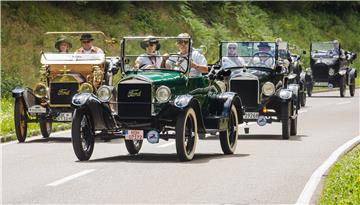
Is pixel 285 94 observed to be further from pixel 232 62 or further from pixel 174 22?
pixel 174 22

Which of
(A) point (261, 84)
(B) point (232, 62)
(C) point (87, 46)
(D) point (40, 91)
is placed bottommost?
(D) point (40, 91)

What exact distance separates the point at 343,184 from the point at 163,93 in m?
4.46

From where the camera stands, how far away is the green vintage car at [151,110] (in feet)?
52.3

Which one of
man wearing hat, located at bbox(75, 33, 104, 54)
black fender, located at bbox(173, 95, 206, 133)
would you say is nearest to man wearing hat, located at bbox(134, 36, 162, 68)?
black fender, located at bbox(173, 95, 206, 133)

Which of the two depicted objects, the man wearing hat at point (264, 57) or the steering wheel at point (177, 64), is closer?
the steering wheel at point (177, 64)

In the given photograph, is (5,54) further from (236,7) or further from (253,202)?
(253,202)

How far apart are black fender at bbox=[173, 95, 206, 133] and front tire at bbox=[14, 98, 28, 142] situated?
454 centimetres

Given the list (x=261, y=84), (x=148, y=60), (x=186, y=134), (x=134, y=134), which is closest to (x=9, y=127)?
(x=261, y=84)

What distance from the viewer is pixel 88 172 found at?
14383 mm

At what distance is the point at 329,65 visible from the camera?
4253 cm

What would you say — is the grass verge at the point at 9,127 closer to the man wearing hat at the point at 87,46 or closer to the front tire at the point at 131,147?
the man wearing hat at the point at 87,46

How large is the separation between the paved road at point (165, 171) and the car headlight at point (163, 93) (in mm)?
927

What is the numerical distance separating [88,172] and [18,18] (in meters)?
27.1

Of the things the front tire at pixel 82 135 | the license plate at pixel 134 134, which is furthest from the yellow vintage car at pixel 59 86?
the license plate at pixel 134 134
